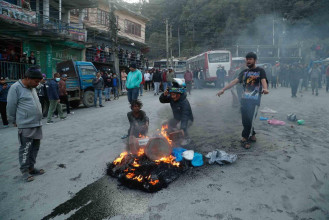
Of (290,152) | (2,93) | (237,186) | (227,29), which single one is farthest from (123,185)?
(227,29)

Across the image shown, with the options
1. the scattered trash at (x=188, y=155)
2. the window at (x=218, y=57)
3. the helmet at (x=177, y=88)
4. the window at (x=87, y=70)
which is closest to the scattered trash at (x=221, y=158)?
the scattered trash at (x=188, y=155)

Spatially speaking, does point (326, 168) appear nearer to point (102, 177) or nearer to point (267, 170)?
point (267, 170)

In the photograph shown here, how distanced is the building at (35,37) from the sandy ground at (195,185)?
968cm

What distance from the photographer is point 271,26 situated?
49.8 metres

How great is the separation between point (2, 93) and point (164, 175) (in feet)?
24.8

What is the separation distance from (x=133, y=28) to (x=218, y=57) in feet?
45.2

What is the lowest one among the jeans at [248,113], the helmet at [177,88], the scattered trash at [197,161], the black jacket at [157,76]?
the scattered trash at [197,161]

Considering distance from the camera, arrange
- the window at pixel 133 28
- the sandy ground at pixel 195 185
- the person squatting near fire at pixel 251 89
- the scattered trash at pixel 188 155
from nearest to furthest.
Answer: the sandy ground at pixel 195 185 → the scattered trash at pixel 188 155 → the person squatting near fire at pixel 251 89 → the window at pixel 133 28

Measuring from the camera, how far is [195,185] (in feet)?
11.4

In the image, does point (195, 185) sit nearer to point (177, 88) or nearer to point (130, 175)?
point (130, 175)

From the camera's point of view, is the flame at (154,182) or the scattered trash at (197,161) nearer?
the flame at (154,182)

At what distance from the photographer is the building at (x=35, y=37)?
42.8 ft

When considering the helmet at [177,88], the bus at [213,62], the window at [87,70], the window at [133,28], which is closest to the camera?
the helmet at [177,88]

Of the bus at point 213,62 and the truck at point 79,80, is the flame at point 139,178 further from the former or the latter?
the bus at point 213,62
